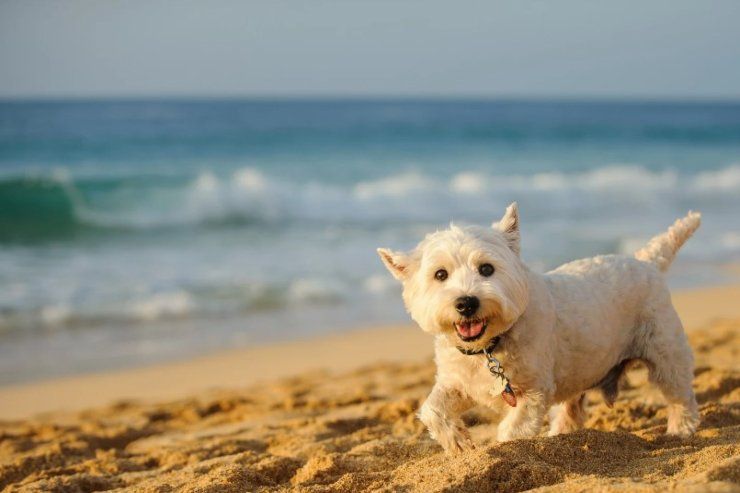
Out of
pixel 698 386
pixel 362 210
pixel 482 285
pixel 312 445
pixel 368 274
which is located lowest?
pixel 698 386

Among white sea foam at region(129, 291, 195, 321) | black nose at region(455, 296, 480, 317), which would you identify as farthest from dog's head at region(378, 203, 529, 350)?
white sea foam at region(129, 291, 195, 321)

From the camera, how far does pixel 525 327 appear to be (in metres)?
4.17

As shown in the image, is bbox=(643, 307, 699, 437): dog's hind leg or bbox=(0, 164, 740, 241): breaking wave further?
bbox=(0, 164, 740, 241): breaking wave

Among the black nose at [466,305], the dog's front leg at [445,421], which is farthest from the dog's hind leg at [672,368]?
the black nose at [466,305]

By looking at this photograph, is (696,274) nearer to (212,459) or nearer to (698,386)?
(698,386)

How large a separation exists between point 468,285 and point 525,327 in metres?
0.45

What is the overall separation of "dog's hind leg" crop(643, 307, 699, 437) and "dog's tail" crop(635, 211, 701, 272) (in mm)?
372

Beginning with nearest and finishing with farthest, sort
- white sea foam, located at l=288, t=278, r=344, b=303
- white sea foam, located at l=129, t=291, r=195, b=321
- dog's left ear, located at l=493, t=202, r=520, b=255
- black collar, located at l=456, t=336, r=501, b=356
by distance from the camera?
black collar, located at l=456, t=336, r=501, b=356 → dog's left ear, located at l=493, t=202, r=520, b=255 → white sea foam, located at l=129, t=291, r=195, b=321 → white sea foam, located at l=288, t=278, r=344, b=303

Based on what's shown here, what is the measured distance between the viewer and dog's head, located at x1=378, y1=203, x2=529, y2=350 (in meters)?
3.86

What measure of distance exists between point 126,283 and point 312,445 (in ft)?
24.7

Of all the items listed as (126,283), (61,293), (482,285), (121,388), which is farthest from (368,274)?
(482,285)

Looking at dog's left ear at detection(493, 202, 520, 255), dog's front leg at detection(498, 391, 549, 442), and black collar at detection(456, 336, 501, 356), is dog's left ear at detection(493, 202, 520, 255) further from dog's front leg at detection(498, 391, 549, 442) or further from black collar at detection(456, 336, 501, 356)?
dog's front leg at detection(498, 391, 549, 442)

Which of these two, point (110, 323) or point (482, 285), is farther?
point (110, 323)

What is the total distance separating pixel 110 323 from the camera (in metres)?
10.3
